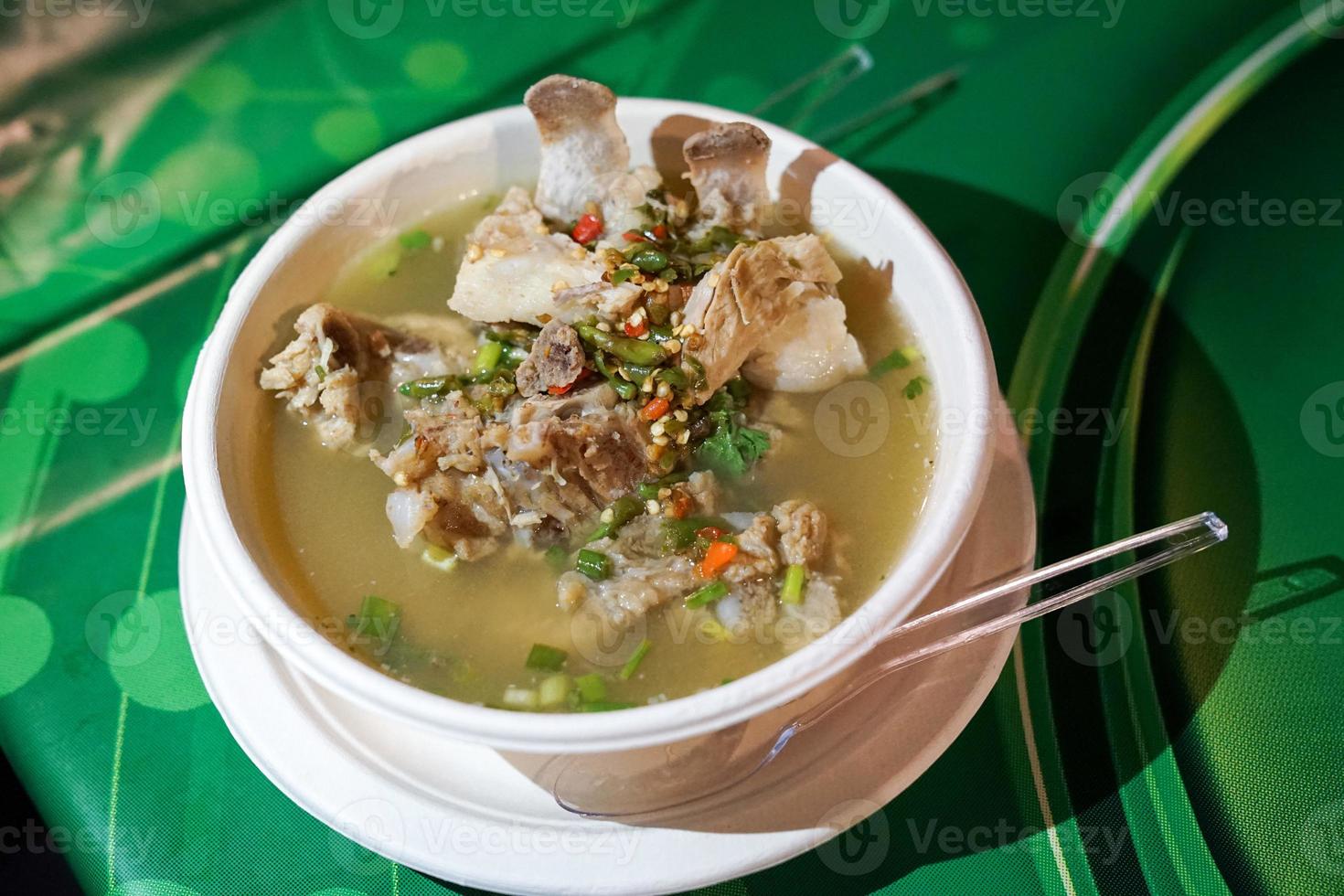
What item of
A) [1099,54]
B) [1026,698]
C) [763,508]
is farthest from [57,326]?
[1099,54]

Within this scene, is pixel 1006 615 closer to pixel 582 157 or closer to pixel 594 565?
pixel 594 565

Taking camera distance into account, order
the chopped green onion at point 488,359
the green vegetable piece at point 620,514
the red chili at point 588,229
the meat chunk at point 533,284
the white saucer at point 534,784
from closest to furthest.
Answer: the white saucer at point 534,784
the green vegetable piece at point 620,514
the meat chunk at point 533,284
the chopped green onion at point 488,359
the red chili at point 588,229

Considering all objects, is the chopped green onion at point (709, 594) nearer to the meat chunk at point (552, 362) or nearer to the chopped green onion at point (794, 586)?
the chopped green onion at point (794, 586)

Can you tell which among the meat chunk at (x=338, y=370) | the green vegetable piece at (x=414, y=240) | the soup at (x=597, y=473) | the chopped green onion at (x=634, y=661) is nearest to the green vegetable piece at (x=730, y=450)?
the soup at (x=597, y=473)

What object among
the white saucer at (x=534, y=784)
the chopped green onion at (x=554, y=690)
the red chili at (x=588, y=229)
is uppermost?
the red chili at (x=588, y=229)

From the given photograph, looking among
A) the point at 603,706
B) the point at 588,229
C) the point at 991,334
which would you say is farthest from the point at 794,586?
the point at 991,334

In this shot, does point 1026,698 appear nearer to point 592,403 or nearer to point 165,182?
point 592,403

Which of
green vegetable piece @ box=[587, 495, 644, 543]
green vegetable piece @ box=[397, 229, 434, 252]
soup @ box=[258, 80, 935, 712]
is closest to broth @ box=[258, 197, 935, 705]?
soup @ box=[258, 80, 935, 712]
